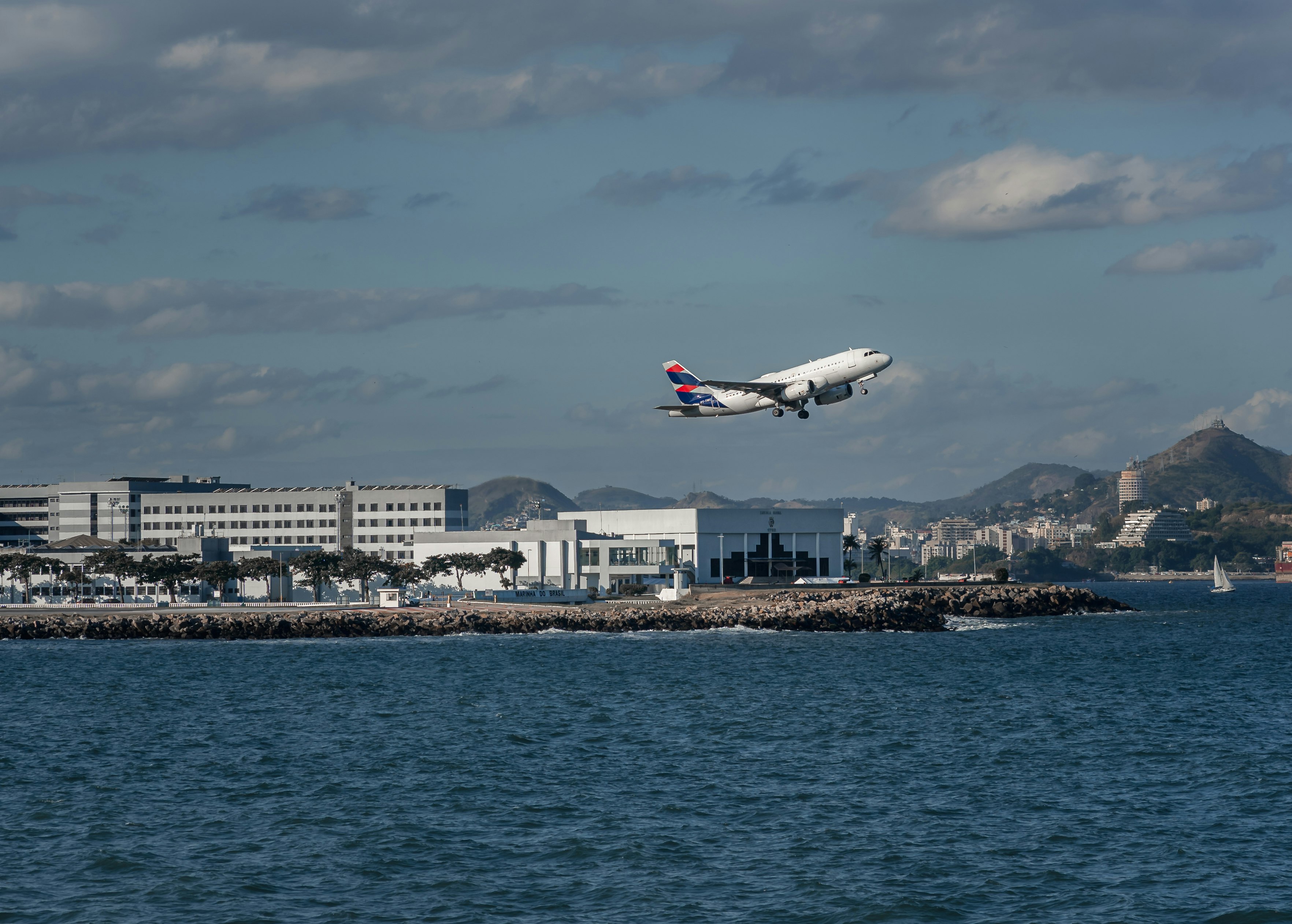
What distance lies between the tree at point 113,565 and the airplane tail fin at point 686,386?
7196 centimetres

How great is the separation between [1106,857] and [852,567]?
149m

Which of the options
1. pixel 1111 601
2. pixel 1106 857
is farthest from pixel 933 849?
pixel 1111 601

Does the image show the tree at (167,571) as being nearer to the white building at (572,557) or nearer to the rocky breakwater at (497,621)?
the rocky breakwater at (497,621)

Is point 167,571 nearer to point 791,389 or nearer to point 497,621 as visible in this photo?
point 497,621

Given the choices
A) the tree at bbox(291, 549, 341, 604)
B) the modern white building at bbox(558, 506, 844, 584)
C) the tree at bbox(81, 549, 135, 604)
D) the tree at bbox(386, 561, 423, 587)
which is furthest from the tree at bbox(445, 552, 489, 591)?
the tree at bbox(81, 549, 135, 604)

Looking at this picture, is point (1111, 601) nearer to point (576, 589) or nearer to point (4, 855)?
point (576, 589)

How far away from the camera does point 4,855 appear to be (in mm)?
29531

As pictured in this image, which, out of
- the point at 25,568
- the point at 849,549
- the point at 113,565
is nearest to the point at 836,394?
the point at 849,549

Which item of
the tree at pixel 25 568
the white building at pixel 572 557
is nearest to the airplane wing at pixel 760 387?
the white building at pixel 572 557

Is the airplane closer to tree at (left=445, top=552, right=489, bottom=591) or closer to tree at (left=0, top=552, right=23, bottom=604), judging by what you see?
tree at (left=445, top=552, right=489, bottom=591)

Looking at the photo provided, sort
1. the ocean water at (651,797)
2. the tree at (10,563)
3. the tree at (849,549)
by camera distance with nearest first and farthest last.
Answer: the ocean water at (651,797)
the tree at (10,563)
the tree at (849,549)

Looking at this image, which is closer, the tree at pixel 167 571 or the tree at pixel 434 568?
the tree at pixel 167 571

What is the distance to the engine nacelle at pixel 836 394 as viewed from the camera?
93.6m

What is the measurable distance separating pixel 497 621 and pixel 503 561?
43868 mm
